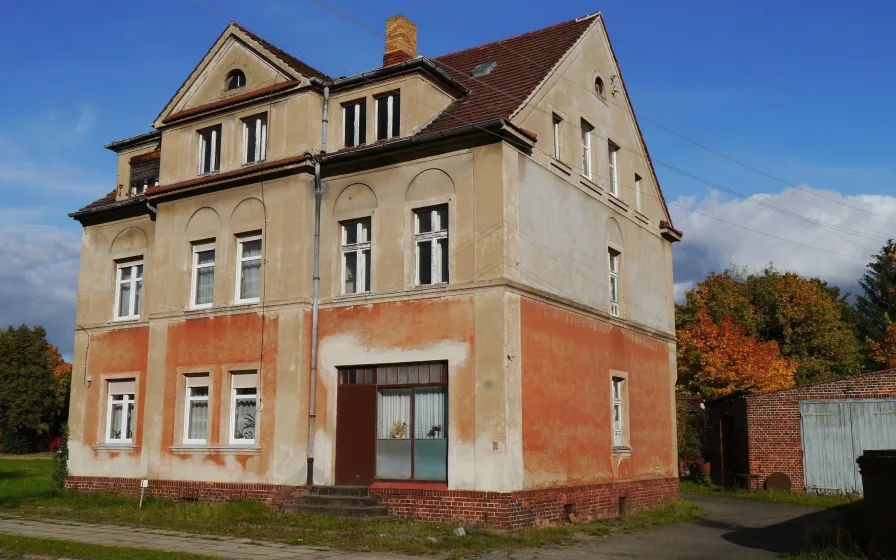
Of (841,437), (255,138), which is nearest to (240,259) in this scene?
(255,138)

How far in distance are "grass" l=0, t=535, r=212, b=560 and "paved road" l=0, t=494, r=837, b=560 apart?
0.61 m

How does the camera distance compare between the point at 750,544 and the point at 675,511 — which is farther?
the point at 675,511

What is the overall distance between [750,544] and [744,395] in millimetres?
14703

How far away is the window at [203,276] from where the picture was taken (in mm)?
21750

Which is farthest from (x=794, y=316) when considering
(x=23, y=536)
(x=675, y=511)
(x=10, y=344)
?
(x=10, y=344)

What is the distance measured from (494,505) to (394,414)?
3.29 m

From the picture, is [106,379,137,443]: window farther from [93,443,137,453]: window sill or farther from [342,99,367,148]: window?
[342,99,367,148]: window

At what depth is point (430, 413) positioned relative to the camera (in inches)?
715

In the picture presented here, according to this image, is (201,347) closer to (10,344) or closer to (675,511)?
(675,511)

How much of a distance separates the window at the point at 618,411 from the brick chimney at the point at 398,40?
10.1 m

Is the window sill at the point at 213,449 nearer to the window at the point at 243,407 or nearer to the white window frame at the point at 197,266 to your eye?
the window at the point at 243,407

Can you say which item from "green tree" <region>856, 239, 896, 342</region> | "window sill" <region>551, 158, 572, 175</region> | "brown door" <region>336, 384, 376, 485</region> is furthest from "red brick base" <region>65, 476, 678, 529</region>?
"green tree" <region>856, 239, 896, 342</region>

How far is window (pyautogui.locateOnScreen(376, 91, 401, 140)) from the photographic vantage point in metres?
20.0

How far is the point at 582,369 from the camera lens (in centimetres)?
2019
